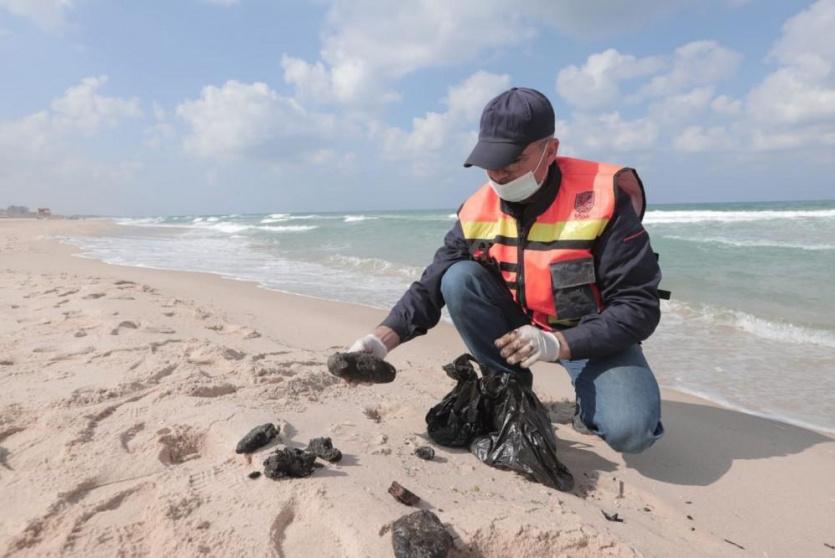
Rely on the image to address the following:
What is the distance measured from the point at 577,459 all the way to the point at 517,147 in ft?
4.92

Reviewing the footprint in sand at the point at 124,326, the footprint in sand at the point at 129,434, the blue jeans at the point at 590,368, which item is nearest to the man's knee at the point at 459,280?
the blue jeans at the point at 590,368

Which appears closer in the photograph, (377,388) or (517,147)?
(517,147)

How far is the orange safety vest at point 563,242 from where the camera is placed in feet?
7.79

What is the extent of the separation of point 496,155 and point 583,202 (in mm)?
480

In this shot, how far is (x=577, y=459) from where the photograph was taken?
8.05ft

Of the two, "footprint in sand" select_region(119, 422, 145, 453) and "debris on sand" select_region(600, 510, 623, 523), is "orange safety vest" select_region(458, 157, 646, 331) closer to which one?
"debris on sand" select_region(600, 510, 623, 523)

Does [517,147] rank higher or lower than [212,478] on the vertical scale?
higher

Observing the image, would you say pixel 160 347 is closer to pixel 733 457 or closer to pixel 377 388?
pixel 377 388

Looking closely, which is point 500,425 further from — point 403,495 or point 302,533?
point 302,533

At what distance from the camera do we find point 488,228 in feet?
8.93

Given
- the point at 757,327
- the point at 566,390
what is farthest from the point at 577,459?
the point at 757,327

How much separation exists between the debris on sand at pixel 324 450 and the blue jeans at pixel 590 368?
98 centimetres

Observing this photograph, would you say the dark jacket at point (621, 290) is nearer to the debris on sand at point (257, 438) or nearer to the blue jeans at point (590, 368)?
the blue jeans at point (590, 368)

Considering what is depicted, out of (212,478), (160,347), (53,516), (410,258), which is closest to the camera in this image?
(53,516)
